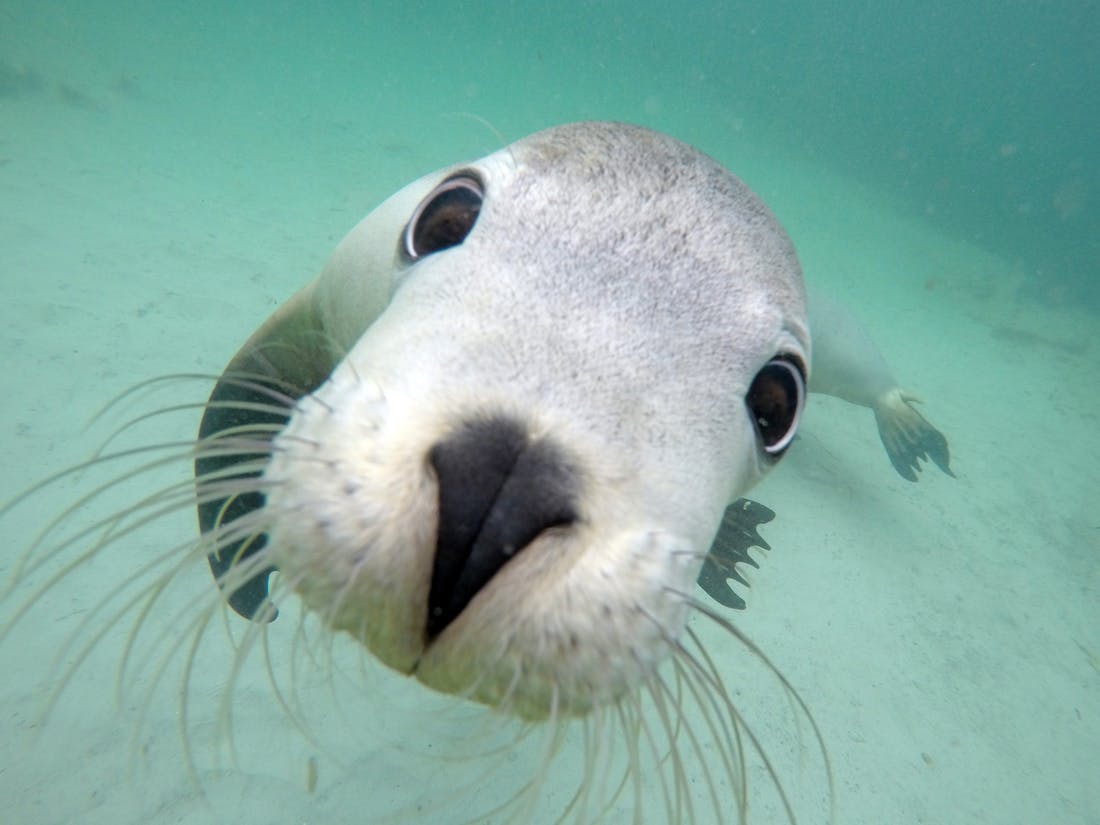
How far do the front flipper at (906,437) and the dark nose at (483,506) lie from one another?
236 inches

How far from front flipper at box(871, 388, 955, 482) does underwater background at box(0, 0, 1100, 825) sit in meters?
0.27

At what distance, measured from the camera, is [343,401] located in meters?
1.14

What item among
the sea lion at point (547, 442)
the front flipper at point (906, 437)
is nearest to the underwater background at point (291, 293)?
the front flipper at point (906, 437)

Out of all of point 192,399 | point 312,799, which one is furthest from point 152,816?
point 192,399

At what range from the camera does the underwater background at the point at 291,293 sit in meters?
2.80

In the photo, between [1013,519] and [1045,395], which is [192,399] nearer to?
[1013,519]

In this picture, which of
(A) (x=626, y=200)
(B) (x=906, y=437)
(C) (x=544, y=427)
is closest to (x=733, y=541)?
(A) (x=626, y=200)

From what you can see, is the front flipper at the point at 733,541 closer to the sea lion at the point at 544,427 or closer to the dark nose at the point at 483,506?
the sea lion at the point at 544,427

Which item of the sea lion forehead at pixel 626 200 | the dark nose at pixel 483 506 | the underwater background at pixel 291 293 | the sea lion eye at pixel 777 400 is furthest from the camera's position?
the underwater background at pixel 291 293

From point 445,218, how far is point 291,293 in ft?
17.0

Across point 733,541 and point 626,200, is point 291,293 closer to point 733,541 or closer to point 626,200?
point 733,541

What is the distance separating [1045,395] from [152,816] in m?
13.2

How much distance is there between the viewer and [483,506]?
948 millimetres

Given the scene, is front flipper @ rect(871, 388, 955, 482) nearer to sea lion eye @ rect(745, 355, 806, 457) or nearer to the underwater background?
the underwater background
